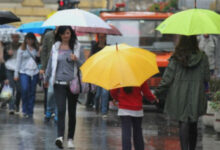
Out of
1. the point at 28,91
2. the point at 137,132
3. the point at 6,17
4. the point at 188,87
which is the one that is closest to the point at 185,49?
the point at 188,87

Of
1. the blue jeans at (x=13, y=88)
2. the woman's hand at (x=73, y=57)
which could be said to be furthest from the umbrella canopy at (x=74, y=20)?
the blue jeans at (x=13, y=88)

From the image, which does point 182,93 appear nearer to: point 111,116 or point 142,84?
point 142,84

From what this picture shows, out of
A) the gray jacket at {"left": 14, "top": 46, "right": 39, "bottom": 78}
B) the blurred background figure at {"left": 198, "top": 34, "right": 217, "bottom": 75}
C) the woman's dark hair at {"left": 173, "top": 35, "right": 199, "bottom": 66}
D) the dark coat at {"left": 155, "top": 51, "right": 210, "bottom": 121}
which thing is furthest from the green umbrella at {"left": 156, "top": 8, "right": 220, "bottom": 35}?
the blurred background figure at {"left": 198, "top": 34, "right": 217, "bottom": 75}

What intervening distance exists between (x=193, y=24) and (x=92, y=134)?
12.9 feet

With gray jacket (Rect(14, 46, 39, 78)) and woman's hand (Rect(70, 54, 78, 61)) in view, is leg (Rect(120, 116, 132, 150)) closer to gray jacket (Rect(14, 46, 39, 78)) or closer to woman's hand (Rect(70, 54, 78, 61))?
woman's hand (Rect(70, 54, 78, 61))

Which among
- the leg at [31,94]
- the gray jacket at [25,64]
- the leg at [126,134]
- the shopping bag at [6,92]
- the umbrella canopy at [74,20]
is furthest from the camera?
the shopping bag at [6,92]

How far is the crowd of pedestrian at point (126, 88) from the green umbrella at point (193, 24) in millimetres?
152

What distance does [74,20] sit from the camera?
34.7ft

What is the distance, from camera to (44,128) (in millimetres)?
12719

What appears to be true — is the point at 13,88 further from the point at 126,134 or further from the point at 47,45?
the point at 126,134

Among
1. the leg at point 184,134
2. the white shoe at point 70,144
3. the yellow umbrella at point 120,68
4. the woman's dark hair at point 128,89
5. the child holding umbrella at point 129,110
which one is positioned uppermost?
the yellow umbrella at point 120,68

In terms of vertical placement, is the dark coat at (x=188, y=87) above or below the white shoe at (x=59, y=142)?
above

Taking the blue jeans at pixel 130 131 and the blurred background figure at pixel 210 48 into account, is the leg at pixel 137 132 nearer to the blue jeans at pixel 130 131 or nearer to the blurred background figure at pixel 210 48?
the blue jeans at pixel 130 131

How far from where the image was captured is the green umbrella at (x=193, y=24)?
8.55 metres
